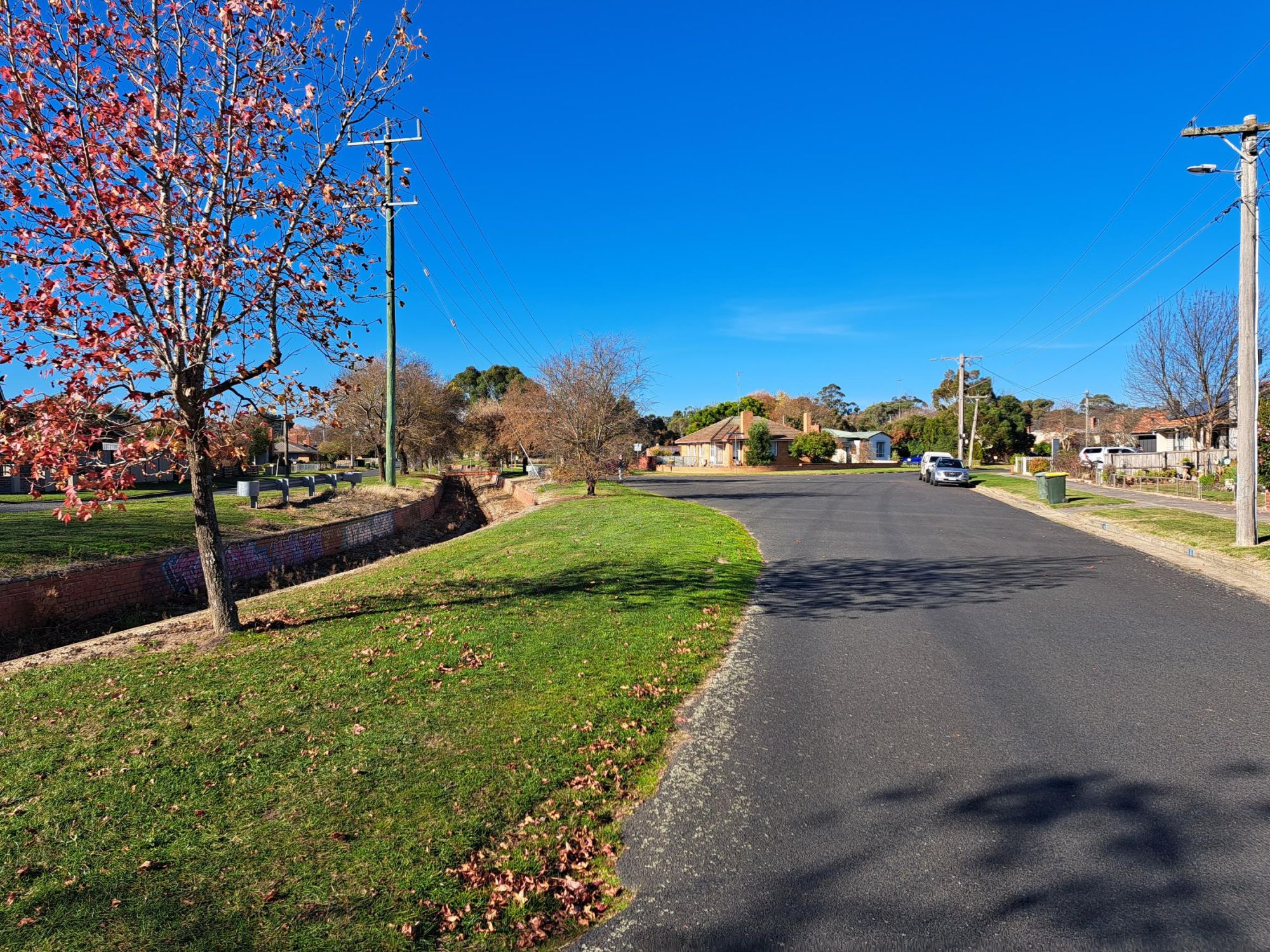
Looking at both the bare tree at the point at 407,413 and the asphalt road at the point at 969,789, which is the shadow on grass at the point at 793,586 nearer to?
the asphalt road at the point at 969,789

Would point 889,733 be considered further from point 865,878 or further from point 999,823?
point 865,878

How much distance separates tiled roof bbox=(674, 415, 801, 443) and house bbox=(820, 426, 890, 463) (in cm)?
916

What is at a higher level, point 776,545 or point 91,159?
point 91,159

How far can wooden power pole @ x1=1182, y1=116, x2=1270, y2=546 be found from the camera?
13.9 metres

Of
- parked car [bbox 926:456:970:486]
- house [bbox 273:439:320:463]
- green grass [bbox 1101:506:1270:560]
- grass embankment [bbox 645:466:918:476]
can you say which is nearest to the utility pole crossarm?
green grass [bbox 1101:506:1270:560]

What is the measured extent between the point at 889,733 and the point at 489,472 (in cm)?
5267

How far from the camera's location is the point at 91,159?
654 centimetres

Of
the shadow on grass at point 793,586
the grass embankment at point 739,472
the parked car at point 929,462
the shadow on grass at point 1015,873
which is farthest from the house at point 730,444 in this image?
the shadow on grass at point 1015,873

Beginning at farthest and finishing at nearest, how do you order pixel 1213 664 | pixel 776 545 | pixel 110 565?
pixel 776 545, pixel 110 565, pixel 1213 664

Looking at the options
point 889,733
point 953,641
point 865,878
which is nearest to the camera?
point 865,878

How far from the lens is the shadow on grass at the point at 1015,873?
311cm

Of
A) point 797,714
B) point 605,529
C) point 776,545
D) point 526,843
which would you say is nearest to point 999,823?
point 797,714

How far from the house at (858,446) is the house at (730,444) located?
9.89 m

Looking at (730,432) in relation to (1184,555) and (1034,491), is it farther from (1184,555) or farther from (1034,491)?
(1184,555)
